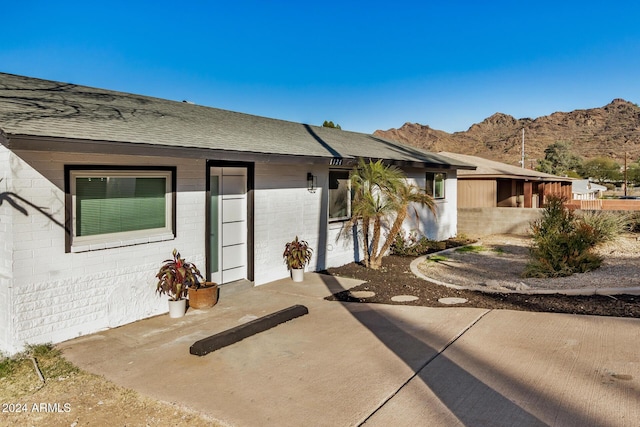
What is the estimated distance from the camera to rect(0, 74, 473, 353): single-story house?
5.29 m

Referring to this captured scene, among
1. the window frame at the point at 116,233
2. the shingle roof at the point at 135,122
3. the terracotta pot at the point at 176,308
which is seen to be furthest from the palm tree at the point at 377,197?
the terracotta pot at the point at 176,308

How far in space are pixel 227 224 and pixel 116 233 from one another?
2293mm

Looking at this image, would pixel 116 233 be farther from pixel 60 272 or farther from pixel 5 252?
pixel 5 252

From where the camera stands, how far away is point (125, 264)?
6.39 m

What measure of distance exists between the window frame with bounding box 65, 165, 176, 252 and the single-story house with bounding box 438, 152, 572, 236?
13999mm

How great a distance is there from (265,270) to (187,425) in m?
5.38

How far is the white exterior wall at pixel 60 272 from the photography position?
5.27 metres

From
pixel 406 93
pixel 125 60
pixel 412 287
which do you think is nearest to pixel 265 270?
pixel 412 287

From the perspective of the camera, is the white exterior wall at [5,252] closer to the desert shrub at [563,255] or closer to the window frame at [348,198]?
the window frame at [348,198]

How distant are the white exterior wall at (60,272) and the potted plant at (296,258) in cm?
287

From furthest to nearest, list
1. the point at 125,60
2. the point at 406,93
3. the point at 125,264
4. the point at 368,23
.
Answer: the point at 406,93 < the point at 368,23 < the point at 125,60 < the point at 125,264

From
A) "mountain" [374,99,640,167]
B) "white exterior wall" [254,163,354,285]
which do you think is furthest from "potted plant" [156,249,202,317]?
"mountain" [374,99,640,167]

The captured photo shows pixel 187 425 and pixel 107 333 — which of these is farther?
pixel 107 333

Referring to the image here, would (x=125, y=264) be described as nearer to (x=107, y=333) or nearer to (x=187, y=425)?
(x=107, y=333)
